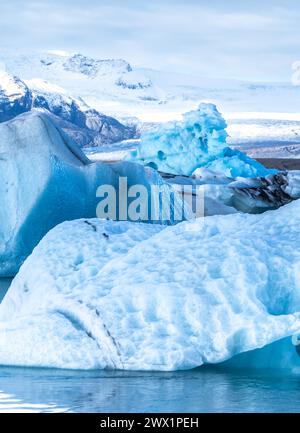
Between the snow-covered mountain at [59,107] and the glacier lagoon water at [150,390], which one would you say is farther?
the snow-covered mountain at [59,107]

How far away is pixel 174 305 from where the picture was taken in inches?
176

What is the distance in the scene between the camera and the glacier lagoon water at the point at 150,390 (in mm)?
3721

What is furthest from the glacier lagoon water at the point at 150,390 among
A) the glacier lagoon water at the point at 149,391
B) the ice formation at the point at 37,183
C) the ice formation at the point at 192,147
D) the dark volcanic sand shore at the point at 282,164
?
the dark volcanic sand shore at the point at 282,164

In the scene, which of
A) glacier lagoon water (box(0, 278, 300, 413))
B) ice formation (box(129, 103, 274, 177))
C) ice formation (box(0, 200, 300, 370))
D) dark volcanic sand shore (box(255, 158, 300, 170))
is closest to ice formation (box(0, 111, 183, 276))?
ice formation (box(0, 200, 300, 370))

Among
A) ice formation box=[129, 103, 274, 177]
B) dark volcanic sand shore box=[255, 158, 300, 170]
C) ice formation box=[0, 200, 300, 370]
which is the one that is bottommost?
dark volcanic sand shore box=[255, 158, 300, 170]

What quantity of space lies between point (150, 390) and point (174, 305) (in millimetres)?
561

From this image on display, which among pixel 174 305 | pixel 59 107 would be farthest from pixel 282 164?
pixel 174 305

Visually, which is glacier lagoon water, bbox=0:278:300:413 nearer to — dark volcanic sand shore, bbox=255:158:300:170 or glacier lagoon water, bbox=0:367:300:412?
glacier lagoon water, bbox=0:367:300:412

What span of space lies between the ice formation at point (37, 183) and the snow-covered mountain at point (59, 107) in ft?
231

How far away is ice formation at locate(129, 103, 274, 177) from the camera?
18.8 metres

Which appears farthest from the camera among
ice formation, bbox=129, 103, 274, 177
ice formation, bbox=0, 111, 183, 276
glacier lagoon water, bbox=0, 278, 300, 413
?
ice formation, bbox=129, 103, 274, 177

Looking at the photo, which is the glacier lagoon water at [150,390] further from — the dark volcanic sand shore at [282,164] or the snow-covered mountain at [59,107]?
the snow-covered mountain at [59,107]

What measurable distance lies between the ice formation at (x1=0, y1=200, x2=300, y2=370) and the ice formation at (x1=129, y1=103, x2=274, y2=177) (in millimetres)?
13750

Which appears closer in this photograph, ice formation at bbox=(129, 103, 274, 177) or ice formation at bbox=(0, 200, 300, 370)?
ice formation at bbox=(0, 200, 300, 370)
